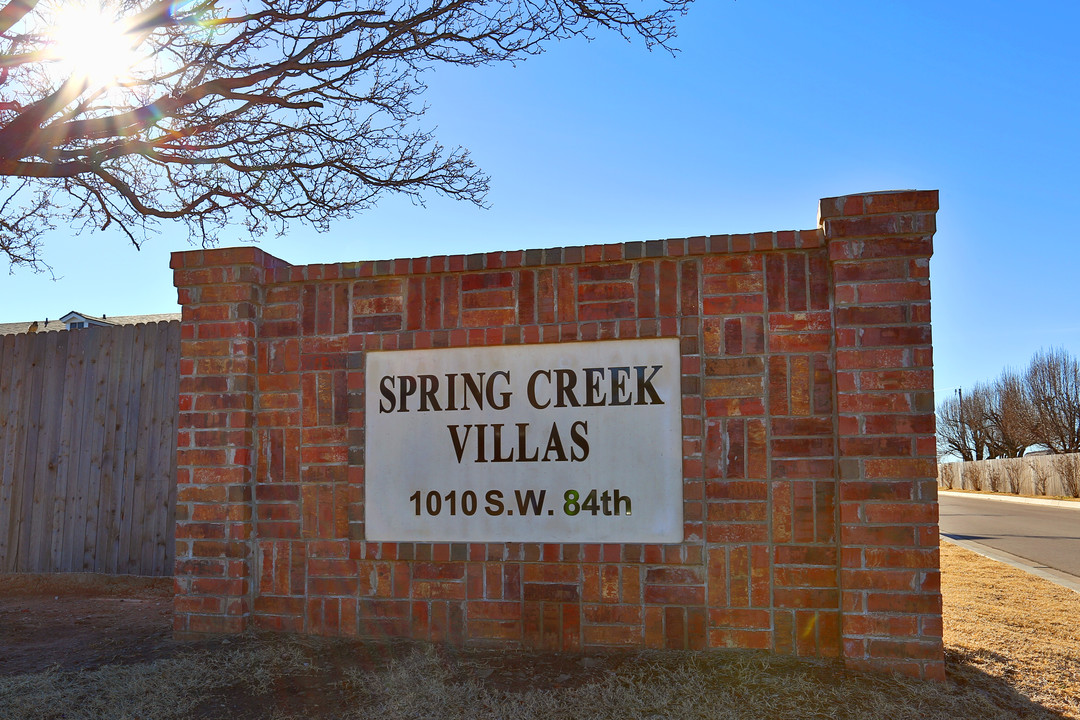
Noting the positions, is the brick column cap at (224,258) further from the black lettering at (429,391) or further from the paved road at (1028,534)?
the paved road at (1028,534)

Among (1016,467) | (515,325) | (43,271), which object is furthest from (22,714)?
(1016,467)

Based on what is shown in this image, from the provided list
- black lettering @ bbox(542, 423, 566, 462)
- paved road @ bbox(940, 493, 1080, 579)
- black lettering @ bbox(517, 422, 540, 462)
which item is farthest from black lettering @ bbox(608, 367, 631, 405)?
paved road @ bbox(940, 493, 1080, 579)

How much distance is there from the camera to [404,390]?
4613mm

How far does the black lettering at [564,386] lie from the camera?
173 inches

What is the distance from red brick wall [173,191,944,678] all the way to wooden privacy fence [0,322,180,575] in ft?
8.15

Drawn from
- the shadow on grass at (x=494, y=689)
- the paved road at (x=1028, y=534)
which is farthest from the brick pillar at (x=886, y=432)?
the paved road at (x=1028, y=534)

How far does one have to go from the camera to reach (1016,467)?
3753 cm

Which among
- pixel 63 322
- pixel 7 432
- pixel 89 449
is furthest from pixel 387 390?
pixel 63 322

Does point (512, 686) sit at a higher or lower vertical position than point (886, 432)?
lower

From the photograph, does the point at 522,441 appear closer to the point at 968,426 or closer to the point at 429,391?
the point at 429,391

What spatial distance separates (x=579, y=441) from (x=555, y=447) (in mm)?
133

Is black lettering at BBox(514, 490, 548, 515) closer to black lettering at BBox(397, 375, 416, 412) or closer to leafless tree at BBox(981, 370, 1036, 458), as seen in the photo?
black lettering at BBox(397, 375, 416, 412)

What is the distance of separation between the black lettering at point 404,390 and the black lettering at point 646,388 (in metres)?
1.25

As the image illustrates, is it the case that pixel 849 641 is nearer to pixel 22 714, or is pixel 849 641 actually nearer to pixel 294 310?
pixel 294 310
